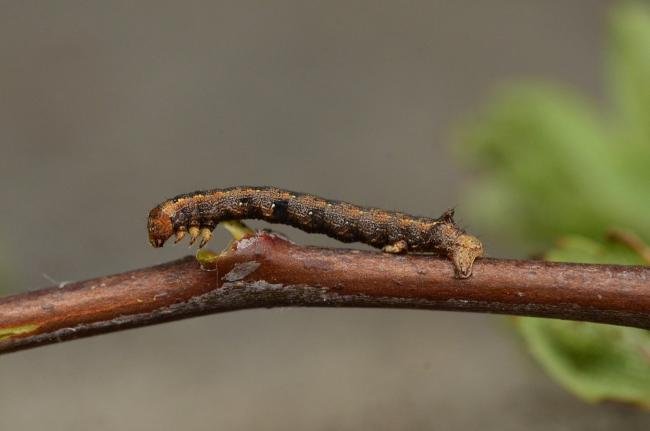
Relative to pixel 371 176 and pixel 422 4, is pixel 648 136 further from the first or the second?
pixel 422 4

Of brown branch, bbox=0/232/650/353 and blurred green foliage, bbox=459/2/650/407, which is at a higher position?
blurred green foliage, bbox=459/2/650/407

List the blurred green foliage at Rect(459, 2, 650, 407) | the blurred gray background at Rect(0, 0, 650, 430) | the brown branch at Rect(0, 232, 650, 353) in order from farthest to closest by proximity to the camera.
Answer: the blurred gray background at Rect(0, 0, 650, 430) → the blurred green foliage at Rect(459, 2, 650, 407) → the brown branch at Rect(0, 232, 650, 353)

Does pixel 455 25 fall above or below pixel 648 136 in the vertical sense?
above

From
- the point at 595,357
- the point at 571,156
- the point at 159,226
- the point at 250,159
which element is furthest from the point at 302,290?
the point at 250,159

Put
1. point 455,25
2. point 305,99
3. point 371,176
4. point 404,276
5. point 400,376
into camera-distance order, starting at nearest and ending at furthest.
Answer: point 404,276 → point 400,376 → point 371,176 → point 305,99 → point 455,25

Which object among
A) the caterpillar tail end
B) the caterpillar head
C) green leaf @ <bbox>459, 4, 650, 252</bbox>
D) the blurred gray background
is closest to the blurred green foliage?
green leaf @ <bbox>459, 4, 650, 252</bbox>

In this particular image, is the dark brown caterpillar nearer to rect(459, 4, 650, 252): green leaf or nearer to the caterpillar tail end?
the caterpillar tail end

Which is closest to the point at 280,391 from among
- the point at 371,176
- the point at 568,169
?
the point at 371,176
